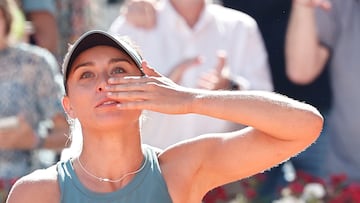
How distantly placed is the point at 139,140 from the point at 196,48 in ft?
7.79

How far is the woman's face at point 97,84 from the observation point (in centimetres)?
296

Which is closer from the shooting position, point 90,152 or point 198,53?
point 90,152

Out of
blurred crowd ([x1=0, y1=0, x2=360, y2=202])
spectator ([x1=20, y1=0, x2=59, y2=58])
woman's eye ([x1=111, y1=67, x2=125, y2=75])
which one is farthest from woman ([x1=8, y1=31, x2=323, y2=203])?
spectator ([x1=20, y1=0, x2=59, y2=58])

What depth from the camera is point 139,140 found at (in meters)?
3.11

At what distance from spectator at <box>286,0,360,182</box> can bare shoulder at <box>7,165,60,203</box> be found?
8.48 ft

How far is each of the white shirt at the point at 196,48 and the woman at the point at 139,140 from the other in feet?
7.05

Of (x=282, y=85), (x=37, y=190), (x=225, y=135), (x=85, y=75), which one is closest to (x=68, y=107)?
(x=85, y=75)

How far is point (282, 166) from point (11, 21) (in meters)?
1.59

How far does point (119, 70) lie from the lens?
3045 millimetres

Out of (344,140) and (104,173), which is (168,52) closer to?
(344,140)

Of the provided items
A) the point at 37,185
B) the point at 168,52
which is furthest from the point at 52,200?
the point at 168,52

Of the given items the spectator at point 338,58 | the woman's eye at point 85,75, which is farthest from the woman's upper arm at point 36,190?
the spectator at point 338,58

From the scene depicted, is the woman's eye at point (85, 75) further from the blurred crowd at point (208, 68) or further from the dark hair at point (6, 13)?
the dark hair at point (6, 13)

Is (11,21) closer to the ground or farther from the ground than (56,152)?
farther from the ground
